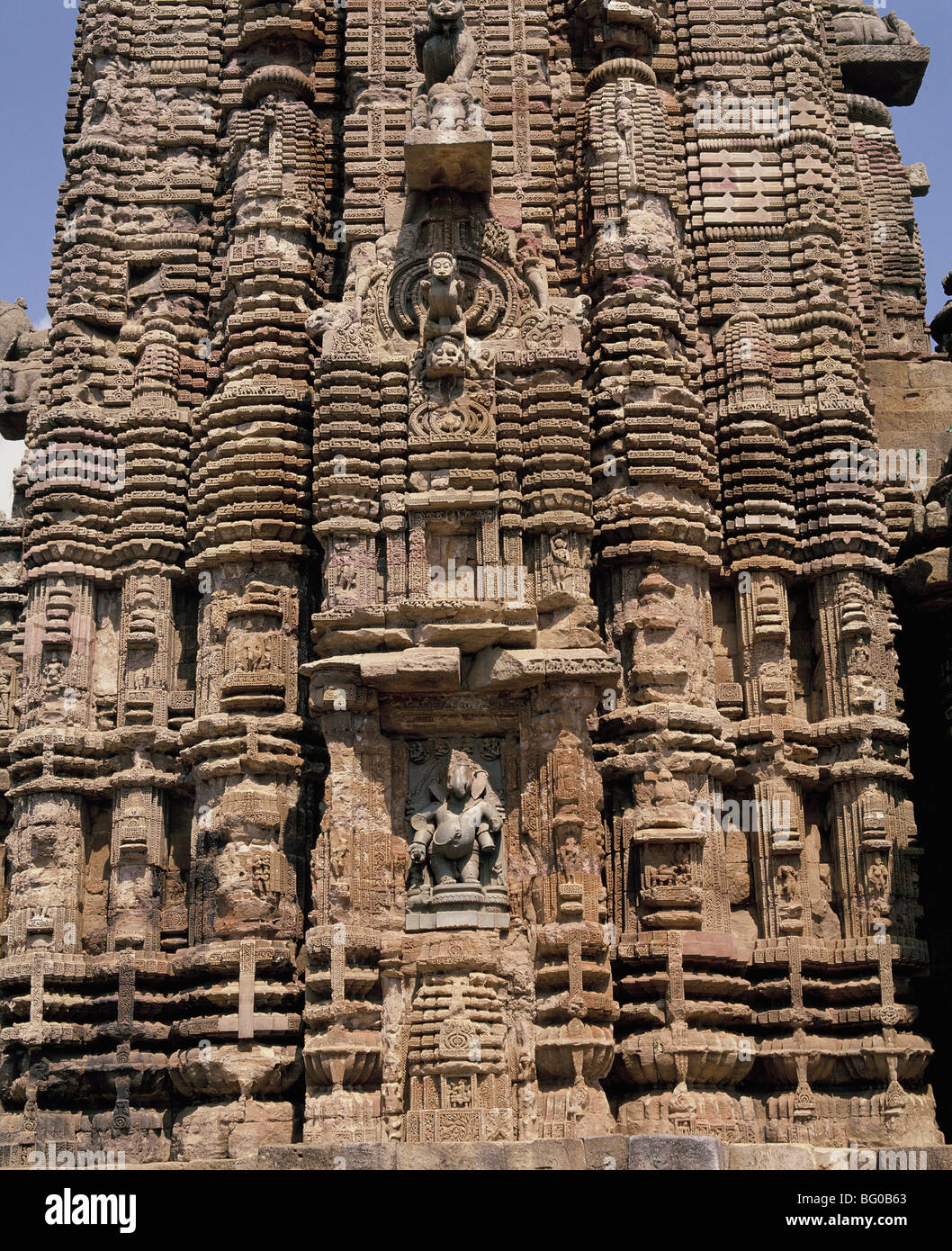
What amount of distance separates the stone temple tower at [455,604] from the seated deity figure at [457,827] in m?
0.07

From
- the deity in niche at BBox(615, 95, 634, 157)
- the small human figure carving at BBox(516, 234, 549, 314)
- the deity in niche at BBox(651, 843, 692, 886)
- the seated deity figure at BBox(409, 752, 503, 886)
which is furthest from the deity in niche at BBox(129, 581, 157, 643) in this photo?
the deity in niche at BBox(615, 95, 634, 157)

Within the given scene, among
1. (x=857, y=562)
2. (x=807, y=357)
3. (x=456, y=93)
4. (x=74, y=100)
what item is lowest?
(x=857, y=562)

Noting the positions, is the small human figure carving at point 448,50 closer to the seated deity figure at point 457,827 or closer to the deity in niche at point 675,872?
the seated deity figure at point 457,827

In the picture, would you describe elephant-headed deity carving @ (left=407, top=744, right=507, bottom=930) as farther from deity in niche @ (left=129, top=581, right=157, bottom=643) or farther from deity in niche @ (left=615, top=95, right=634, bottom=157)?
deity in niche @ (left=615, top=95, right=634, bottom=157)

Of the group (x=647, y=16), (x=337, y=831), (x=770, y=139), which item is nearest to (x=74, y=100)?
(x=647, y=16)

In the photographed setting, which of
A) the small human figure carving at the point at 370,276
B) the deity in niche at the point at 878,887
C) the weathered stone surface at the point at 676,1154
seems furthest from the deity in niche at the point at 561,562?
the weathered stone surface at the point at 676,1154

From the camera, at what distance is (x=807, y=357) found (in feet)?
73.0

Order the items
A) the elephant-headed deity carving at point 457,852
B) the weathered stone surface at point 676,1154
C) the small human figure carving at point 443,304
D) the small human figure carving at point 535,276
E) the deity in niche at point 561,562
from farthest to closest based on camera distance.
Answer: the small human figure carving at point 535,276 → the small human figure carving at point 443,304 → the deity in niche at point 561,562 → the elephant-headed deity carving at point 457,852 → the weathered stone surface at point 676,1154

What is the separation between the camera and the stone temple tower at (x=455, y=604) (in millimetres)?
18594

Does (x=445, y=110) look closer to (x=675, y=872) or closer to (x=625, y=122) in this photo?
(x=625, y=122)

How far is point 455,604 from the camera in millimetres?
18891

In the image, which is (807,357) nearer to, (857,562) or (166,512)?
(857,562)

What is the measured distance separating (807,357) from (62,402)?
9.94m

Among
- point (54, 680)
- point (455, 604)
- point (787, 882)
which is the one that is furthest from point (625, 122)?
point (54, 680)
